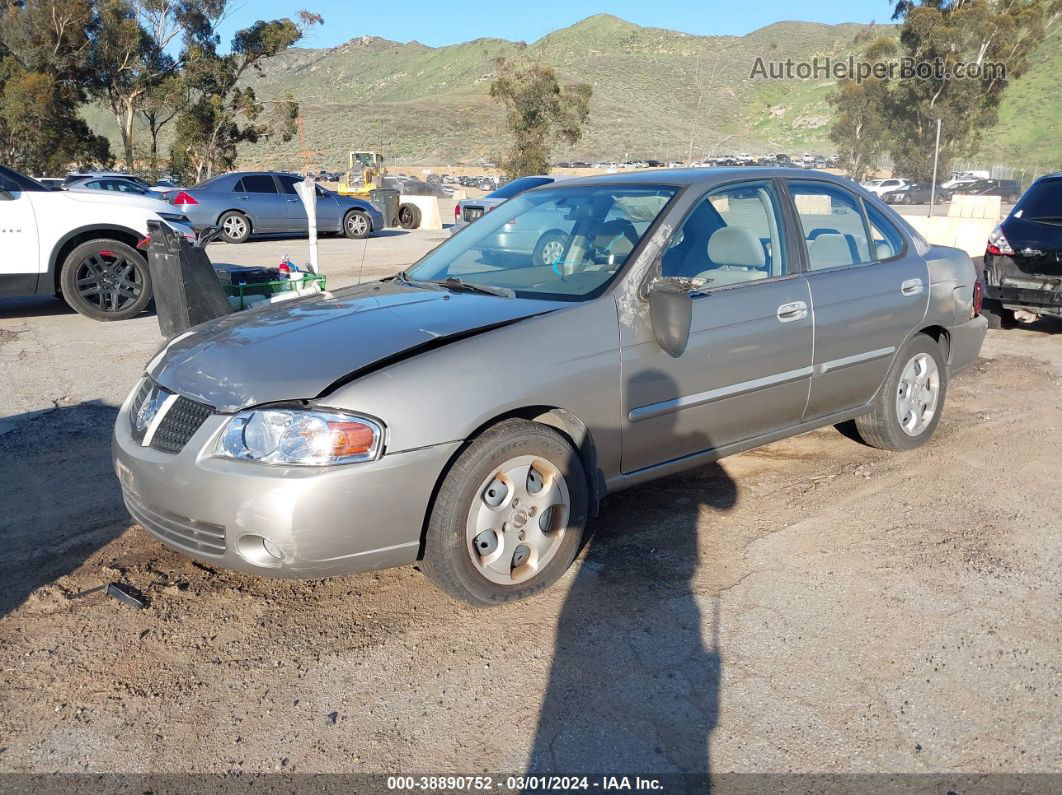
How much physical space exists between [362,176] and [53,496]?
126 ft

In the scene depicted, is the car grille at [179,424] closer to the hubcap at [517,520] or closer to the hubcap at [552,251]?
the hubcap at [517,520]

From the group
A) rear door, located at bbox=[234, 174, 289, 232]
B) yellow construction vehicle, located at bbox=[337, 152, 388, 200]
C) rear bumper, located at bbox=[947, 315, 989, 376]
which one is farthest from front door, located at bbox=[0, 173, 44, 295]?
yellow construction vehicle, located at bbox=[337, 152, 388, 200]

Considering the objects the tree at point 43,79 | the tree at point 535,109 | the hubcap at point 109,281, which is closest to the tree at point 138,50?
the tree at point 43,79

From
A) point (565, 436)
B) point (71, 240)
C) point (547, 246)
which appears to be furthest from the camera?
point (71, 240)

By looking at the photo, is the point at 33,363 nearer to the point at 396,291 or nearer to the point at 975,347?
the point at 396,291

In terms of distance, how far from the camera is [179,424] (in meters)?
3.39

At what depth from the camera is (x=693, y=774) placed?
104 inches

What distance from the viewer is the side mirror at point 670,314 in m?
3.80

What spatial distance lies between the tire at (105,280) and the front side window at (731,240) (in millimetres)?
7162

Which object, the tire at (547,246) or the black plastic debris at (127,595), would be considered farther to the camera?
the tire at (547,246)

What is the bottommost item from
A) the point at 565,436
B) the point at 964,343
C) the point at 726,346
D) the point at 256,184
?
the point at 964,343

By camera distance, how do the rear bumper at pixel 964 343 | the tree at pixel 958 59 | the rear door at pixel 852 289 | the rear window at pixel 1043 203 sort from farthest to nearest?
the tree at pixel 958 59 → the rear window at pixel 1043 203 → the rear bumper at pixel 964 343 → the rear door at pixel 852 289

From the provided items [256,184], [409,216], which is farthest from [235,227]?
[409,216]

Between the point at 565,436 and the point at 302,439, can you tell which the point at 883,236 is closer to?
the point at 565,436
